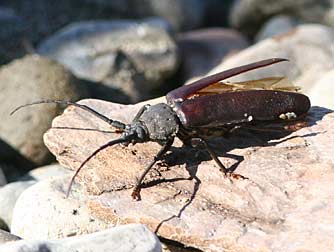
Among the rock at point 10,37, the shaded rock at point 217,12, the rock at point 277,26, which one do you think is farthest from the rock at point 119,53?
the shaded rock at point 217,12

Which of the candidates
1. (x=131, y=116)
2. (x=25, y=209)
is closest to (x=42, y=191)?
(x=25, y=209)

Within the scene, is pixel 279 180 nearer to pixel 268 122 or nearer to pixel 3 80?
pixel 268 122

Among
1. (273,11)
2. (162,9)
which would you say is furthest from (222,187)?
(273,11)

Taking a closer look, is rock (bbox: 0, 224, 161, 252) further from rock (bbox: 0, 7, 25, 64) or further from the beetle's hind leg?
rock (bbox: 0, 7, 25, 64)

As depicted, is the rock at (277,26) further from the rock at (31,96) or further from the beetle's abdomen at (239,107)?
the beetle's abdomen at (239,107)

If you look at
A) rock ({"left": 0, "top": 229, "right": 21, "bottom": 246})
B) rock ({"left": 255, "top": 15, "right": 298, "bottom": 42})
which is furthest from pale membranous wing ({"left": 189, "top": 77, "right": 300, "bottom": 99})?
rock ({"left": 255, "top": 15, "right": 298, "bottom": 42})

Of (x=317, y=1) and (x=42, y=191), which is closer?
(x=42, y=191)
